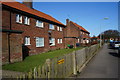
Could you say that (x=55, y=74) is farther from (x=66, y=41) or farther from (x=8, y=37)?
(x=66, y=41)

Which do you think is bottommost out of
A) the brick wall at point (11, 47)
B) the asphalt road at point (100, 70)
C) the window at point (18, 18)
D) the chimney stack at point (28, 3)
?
the asphalt road at point (100, 70)

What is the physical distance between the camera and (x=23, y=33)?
1331 centimetres

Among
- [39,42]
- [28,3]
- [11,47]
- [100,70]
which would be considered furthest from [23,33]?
[100,70]

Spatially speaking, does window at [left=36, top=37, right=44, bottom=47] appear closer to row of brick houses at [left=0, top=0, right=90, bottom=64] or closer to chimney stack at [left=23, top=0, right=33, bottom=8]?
row of brick houses at [left=0, top=0, right=90, bottom=64]

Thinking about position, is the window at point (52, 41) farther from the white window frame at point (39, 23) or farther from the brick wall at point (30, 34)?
the white window frame at point (39, 23)

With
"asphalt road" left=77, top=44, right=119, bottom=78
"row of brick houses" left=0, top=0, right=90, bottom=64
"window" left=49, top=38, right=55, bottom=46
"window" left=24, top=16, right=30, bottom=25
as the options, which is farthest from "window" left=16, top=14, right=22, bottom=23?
"asphalt road" left=77, top=44, right=119, bottom=78

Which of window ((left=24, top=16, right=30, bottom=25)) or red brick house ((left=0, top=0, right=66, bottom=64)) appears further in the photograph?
window ((left=24, top=16, right=30, bottom=25))

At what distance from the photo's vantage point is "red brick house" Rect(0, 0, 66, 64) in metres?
8.84

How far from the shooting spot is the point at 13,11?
12.2 meters

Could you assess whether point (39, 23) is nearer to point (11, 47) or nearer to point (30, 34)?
point (30, 34)

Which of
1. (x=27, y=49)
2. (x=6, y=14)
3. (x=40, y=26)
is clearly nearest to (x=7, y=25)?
(x=6, y=14)

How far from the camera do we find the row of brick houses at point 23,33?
8844 millimetres

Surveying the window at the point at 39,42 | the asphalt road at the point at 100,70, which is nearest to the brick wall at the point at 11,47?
the asphalt road at the point at 100,70

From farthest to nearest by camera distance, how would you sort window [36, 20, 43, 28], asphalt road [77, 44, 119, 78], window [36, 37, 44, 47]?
1. window [36, 20, 43, 28]
2. window [36, 37, 44, 47]
3. asphalt road [77, 44, 119, 78]
